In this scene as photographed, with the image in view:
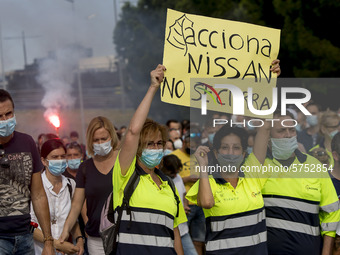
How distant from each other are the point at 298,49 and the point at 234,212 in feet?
64.7

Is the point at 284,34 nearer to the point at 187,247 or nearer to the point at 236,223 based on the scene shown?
the point at 187,247

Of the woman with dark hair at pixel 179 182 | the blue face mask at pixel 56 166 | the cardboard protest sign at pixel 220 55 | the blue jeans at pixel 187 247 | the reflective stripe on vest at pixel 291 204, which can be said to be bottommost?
the blue jeans at pixel 187 247

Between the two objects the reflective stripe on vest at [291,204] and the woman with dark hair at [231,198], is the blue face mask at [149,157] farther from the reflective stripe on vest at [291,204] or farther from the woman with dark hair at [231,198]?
the reflective stripe on vest at [291,204]

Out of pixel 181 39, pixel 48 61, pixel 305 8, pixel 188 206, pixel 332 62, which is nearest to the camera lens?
pixel 181 39

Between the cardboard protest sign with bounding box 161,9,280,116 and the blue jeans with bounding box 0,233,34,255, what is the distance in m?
1.72

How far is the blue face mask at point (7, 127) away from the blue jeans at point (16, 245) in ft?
2.73

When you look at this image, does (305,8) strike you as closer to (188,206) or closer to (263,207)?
(188,206)

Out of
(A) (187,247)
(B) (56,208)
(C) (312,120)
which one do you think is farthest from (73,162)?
(C) (312,120)

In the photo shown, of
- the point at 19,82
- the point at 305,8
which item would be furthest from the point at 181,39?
the point at 19,82

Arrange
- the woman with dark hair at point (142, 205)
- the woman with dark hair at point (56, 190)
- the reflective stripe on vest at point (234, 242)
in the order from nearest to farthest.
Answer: the woman with dark hair at point (142, 205)
the reflective stripe on vest at point (234, 242)
the woman with dark hair at point (56, 190)

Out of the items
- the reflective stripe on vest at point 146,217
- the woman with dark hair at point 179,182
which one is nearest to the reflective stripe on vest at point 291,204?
the reflective stripe on vest at point 146,217

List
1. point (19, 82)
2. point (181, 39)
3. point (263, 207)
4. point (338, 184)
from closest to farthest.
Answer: point (263, 207), point (181, 39), point (338, 184), point (19, 82)

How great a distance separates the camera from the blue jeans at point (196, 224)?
27.4 feet

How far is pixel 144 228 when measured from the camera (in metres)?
4.50
